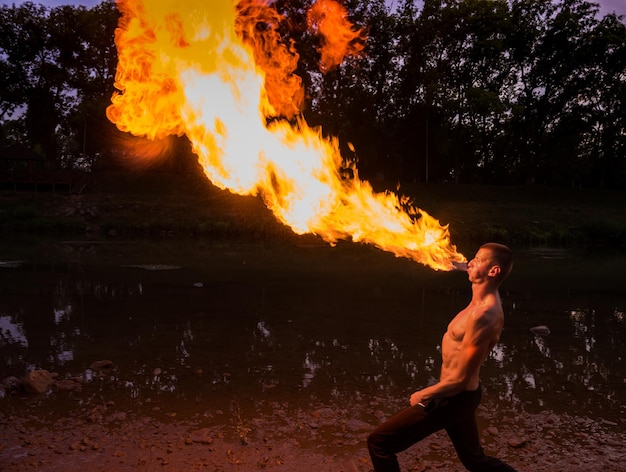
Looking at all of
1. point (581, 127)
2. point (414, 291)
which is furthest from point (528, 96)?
point (414, 291)

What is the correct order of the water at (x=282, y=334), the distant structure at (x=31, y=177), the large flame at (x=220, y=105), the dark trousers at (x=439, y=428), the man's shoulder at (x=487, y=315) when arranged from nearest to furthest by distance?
the man's shoulder at (x=487, y=315)
the dark trousers at (x=439, y=428)
the water at (x=282, y=334)
the large flame at (x=220, y=105)
the distant structure at (x=31, y=177)

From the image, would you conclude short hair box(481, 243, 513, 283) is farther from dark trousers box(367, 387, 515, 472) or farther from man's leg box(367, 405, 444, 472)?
man's leg box(367, 405, 444, 472)

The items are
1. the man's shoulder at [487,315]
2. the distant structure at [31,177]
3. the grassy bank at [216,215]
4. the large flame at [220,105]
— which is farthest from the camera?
the distant structure at [31,177]

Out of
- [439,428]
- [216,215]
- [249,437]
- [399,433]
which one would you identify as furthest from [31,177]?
[439,428]

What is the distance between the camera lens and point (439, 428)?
4109 millimetres

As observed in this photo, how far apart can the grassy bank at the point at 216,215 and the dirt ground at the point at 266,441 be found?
84.7 feet

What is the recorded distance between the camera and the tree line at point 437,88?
152 ft

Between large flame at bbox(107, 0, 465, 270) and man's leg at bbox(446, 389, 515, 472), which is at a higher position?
large flame at bbox(107, 0, 465, 270)

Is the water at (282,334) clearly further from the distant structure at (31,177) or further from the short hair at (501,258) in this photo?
the distant structure at (31,177)

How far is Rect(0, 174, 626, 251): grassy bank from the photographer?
115 ft

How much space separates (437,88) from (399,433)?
4468cm

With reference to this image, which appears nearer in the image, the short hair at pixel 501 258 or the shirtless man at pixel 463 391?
the shirtless man at pixel 463 391

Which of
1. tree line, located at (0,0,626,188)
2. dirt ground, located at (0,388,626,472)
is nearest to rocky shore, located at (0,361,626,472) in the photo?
dirt ground, located at (0,388,626,472)

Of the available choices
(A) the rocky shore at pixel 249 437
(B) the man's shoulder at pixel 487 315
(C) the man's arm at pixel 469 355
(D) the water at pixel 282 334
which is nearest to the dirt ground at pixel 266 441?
(A) the rocky shore at pixel 249 437
